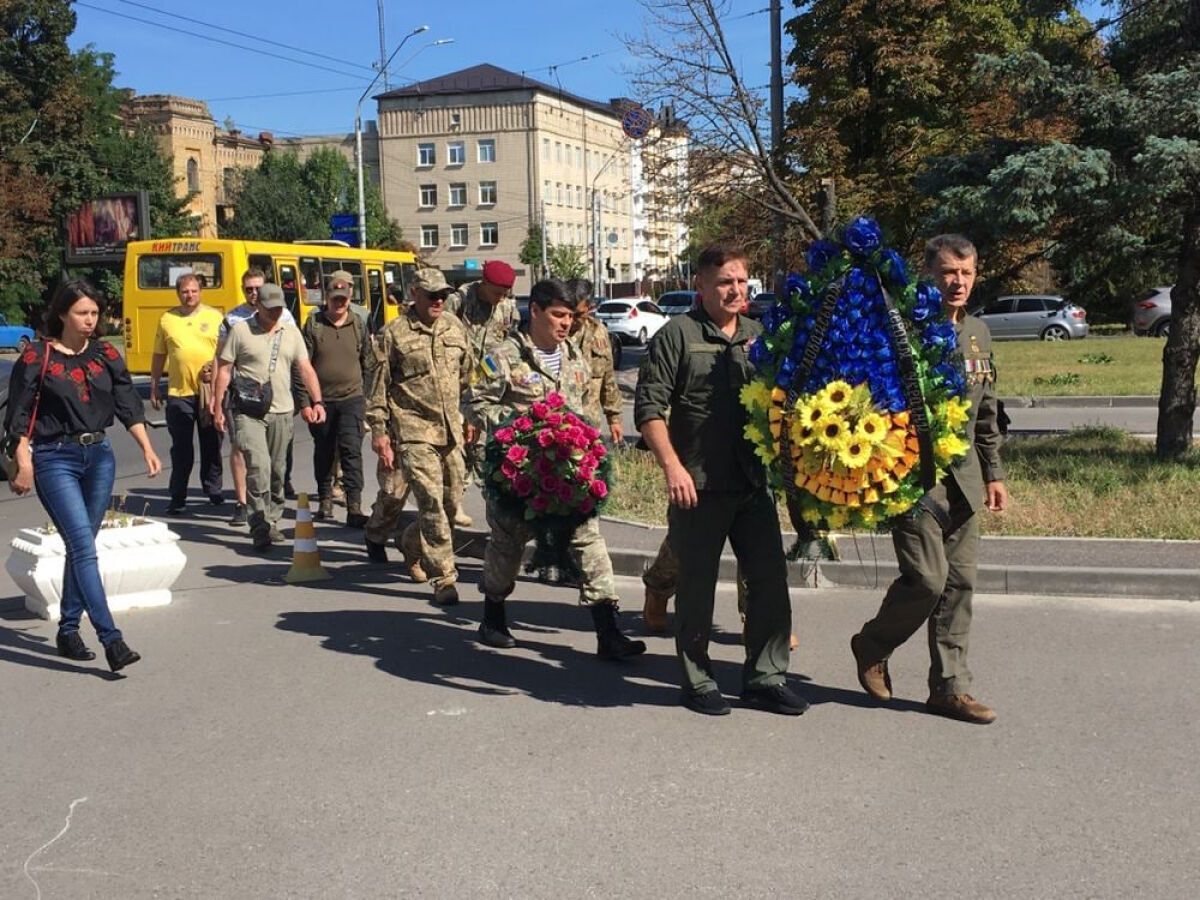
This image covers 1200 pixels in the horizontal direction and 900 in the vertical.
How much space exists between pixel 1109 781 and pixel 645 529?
4.75 metres

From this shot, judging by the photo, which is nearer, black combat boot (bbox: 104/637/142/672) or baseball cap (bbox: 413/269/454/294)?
black combat boot (bbox: 104/637/142/672)

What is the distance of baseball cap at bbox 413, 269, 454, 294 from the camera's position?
24.9ft

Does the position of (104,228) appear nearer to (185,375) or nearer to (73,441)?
(185,375)

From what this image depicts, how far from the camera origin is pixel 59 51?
49031 millimetres

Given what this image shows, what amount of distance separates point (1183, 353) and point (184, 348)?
852 centimetres

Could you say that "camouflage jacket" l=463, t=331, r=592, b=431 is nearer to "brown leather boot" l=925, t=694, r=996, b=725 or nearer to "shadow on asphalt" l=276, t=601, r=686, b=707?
"shadow on asphalt" l=276, t=601, r=686, b=707

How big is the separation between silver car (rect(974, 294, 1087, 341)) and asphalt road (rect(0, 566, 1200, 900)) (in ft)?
99.4

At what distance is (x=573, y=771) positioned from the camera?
4680 millimetres

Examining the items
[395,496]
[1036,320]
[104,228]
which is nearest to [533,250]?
[104,228]

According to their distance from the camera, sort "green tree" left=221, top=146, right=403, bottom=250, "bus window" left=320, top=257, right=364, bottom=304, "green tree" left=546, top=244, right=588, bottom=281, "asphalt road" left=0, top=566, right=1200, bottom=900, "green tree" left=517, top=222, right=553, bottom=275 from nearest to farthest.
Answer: "asphalt road" left=0, top=566, right=1200, bottom=900 → "bus window" left=320, top=257, right=364, bottom=304 → "green tree" left=221, top=146, right=403, bottom=250 → "green tree" left=517, top=222, right=553, bottom=275 → "green tree" left=546, top=244, right=588, bottom=281

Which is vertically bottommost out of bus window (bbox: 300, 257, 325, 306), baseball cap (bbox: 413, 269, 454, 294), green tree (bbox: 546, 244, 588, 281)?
baseball cap (bbox: 413, 269, 454, 294)

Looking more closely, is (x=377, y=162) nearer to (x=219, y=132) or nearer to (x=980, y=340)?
(x=219, y=132)

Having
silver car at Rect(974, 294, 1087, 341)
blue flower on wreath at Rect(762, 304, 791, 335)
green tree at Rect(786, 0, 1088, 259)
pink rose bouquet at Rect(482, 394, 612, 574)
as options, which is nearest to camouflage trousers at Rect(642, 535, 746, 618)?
pink rose bouquet at Rect(482, 394, 612, 574)

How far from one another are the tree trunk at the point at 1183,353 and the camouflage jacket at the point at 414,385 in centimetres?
640
